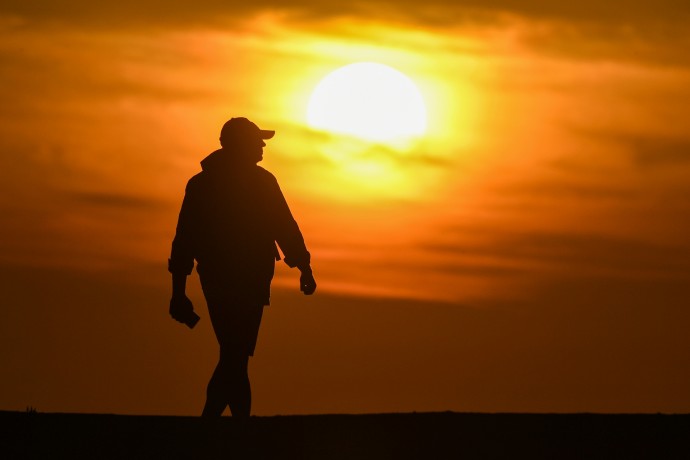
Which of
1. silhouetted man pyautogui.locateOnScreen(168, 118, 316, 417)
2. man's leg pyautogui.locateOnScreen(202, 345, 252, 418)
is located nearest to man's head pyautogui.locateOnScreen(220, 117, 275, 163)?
silhouetted man pyautogui.locateOnScreen(168, 118, 316, 417)

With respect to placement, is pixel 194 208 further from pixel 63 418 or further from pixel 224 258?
pixel 63 418

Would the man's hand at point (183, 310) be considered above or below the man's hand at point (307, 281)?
→ below

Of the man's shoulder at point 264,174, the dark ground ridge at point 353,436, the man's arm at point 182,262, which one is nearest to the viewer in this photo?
the dark ground ridge at point 353,436

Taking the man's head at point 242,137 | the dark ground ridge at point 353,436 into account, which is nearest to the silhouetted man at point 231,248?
the man's head at point 242,137

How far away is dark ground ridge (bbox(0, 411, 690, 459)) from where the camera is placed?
11273 millimetres

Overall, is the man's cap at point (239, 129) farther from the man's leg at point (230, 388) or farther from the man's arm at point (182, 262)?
the man's leg at point (230, 388)

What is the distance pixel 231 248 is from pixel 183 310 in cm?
70

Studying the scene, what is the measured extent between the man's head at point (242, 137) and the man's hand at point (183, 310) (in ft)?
4.64

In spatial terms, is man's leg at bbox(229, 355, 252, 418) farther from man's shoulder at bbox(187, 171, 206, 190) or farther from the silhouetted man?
man's shoulder at bbox(187, 171, 206, 190)

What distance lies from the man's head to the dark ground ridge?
2.65 m

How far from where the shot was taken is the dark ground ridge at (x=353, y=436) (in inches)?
444

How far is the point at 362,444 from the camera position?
37.8 ft

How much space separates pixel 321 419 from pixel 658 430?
8.71 ft

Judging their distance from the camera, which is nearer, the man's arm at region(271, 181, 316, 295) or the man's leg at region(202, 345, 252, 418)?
the man's leg at region(202, 345, 252, 418)
